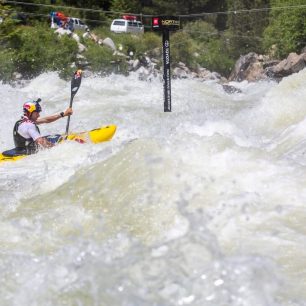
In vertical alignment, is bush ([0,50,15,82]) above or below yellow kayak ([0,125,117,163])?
below

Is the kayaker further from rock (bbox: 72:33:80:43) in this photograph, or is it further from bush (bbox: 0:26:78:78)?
rock (bbox: 72:33:80:43)

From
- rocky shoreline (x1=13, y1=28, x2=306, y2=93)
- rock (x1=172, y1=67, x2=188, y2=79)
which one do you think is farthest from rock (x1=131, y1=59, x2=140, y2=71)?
rock (x1=172, y1=67, x2=188, y2=79)

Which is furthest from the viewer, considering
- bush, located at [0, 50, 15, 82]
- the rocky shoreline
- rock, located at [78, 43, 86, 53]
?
rock, located at [78, 43, 86, 53]

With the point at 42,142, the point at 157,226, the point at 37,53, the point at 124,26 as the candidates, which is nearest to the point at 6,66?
the point at 37,53

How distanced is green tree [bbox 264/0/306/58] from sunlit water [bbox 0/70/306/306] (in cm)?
1557

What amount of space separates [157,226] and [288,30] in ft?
61.3

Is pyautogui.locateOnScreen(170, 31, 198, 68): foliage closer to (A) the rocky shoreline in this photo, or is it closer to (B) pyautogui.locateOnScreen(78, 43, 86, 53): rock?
(A) the rocky shoreline

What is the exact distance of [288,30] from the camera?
69.0 feet

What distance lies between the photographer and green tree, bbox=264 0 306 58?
20.8 metres

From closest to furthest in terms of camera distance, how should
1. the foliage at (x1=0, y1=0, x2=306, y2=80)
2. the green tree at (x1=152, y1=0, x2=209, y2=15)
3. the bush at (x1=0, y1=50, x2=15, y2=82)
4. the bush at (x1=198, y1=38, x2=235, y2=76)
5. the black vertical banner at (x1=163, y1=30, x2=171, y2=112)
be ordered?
the black vertical banner at (x1=163, y1=30, x2=171, y2=112)
the bush at (x1=0, y1=50, x2=15, y2=82)
the foliage at (x1=0, y1=0, x2=306, y2=80)
the bush at (x1=198, y1=38, x2=235, y2=76)
the green tree at (x1=152, y1=0, x2=209, y2=15)

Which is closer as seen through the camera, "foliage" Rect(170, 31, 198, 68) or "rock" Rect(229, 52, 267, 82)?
"rock" Rect(229, 52, 267, 82)

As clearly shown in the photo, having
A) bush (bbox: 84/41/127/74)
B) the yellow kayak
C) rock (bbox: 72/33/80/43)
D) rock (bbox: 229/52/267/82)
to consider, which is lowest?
rock (bbox: 229/52/267/82)

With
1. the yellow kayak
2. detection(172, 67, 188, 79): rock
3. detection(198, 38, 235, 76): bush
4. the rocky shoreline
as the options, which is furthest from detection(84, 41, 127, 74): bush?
the yellow kayak

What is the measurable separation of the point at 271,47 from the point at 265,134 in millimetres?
15390
